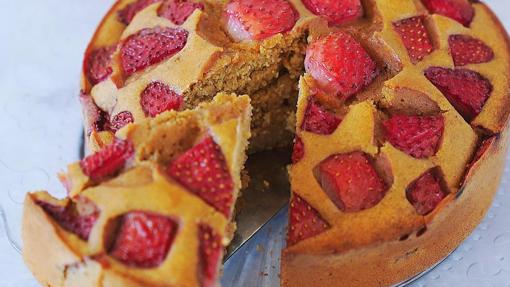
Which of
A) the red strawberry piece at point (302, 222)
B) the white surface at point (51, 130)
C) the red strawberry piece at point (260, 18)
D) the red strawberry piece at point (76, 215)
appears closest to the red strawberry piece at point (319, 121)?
the red strawberry piece at point (302, 222)

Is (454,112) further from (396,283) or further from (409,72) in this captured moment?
(396,283)

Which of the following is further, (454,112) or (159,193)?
(454,112)

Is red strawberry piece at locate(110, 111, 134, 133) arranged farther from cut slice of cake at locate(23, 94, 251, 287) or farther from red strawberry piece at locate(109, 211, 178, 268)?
red strawberry piece at locate(109, 211, 178, 268)

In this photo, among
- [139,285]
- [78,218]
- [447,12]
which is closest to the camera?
[139,285]

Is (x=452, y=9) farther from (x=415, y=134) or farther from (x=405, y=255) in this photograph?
(x=405, y=255)

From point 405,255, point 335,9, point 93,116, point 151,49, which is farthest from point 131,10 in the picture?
point 405,255

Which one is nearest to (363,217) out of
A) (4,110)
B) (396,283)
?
(396,283)
